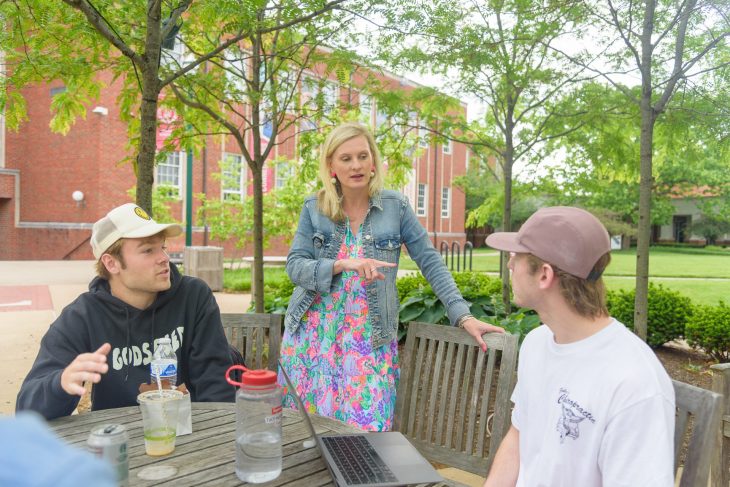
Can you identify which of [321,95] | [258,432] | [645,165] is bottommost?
[258,432]

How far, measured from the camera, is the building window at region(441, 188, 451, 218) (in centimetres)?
3441

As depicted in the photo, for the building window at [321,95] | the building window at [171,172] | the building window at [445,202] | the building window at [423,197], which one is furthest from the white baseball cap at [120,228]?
the building window at [445,202]

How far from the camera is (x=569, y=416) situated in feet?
4.81

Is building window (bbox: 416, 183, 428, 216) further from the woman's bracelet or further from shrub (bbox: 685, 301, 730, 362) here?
the woman's bracelet

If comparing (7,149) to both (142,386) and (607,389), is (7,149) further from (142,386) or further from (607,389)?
(607,389)

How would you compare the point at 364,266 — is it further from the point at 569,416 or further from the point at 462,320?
the point at 569,416

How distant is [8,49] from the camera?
4633 millimetres

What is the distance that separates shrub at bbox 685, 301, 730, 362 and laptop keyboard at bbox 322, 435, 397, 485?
19.5 ft

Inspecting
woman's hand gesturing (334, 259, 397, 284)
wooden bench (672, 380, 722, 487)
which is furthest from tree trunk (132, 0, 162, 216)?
wooden bench (672, 380, 722, 487)

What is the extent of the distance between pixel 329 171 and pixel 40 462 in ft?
7.96

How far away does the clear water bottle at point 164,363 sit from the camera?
7.14 ft

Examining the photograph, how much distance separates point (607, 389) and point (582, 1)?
15.0ft

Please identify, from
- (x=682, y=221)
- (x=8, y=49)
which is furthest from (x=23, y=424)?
(x=682, y=221)

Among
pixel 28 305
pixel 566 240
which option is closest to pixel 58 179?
pixel 28 305
